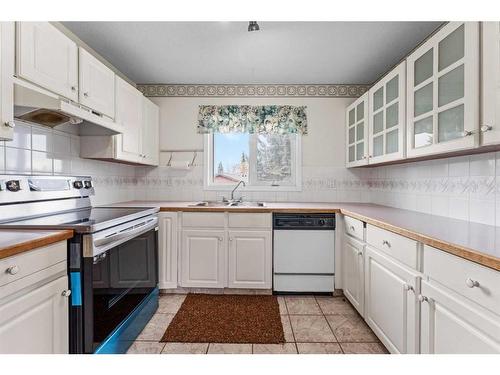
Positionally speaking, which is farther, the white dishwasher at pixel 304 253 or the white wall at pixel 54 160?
the white dishwasher at pixel 304 253

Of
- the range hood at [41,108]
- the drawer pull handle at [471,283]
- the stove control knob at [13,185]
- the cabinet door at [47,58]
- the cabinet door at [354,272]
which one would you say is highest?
the cabinet door at [47,58]

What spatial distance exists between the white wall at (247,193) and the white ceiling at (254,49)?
0.34 metres

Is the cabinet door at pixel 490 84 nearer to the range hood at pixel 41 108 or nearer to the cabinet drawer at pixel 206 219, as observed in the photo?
the cabinet drawer at pixel 206 219

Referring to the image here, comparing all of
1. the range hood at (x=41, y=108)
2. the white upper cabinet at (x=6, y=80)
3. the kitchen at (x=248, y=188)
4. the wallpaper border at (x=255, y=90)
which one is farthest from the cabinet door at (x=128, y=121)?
the white upper cabinet at (x=6, y=80)

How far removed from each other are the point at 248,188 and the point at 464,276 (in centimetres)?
235

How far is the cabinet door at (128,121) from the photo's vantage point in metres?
2.30

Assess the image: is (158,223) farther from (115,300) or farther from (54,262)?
(54,262)

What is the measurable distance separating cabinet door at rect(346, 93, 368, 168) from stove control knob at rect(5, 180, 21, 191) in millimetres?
2607

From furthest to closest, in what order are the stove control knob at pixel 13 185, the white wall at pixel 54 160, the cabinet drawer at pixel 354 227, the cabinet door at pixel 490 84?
1. the cabinet drawer at pixel 354 227
2. the white wall at pixel 54 160
3. the stove control knob at pixel 13 185
4. the cabinet door at pixel 490 84

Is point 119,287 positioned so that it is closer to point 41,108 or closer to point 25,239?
point 25,239

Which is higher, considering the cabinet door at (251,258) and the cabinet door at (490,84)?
the cabinet door at (490,84)

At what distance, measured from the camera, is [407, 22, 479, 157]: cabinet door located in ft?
4.13

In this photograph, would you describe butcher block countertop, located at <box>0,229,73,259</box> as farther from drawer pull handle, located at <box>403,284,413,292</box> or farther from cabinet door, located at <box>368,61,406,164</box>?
cabinet door, located at <box>368,61,406,164</box>

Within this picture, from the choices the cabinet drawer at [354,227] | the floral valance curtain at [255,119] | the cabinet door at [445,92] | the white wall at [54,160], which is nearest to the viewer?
the cabinet door at [445,92]
